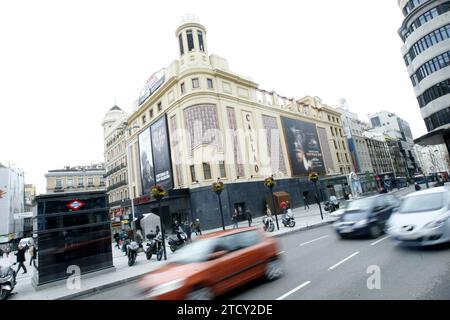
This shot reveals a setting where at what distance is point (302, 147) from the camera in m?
42.0

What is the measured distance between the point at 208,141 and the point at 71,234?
19989 mm

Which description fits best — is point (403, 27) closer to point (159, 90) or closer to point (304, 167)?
point (304, 167)

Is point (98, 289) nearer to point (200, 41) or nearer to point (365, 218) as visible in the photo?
point (365, 218)

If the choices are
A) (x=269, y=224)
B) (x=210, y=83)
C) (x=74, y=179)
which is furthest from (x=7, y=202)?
(x=269, y=224)

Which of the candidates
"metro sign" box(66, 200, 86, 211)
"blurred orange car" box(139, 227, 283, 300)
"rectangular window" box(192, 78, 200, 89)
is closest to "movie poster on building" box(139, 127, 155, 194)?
"rectangular window" box(192, 78, 200, 89)

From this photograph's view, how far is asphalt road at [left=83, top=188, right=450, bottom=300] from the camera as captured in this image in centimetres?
496

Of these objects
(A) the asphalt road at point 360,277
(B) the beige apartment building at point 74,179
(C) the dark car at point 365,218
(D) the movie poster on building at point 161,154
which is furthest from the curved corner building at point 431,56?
(B) the beige apartment building at point 74,179

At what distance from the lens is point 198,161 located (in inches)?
1153

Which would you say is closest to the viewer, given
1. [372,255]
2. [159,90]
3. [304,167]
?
[372,255]

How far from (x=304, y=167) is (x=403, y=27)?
80.3 ft

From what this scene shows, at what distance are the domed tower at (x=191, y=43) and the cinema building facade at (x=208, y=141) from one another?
0.13 m

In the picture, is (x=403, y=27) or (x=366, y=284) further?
(x=403, y=27)

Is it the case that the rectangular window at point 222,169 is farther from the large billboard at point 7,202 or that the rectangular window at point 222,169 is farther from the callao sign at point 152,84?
the large billboard at point 7,202
